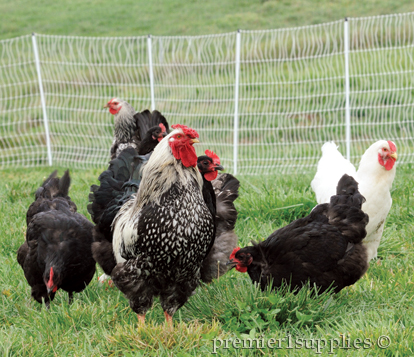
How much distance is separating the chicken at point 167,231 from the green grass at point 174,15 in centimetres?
1295

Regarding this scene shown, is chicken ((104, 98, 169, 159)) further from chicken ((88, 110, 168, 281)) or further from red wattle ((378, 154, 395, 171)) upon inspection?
red wattle ((378, 154, 395, 171))

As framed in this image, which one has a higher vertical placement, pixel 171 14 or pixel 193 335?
pixel 171 14

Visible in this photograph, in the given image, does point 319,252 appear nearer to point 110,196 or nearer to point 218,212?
point 218,212

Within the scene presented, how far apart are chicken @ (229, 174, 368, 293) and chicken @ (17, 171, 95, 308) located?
1.25 meters

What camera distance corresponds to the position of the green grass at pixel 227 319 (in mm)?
3014

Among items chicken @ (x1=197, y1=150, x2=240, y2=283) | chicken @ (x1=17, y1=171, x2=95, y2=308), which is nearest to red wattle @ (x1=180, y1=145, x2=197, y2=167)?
chicken @ (x1=197, y1=150, x2=240, y2=283)

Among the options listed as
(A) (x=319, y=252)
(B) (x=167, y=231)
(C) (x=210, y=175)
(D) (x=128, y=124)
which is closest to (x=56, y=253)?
(B) (x=167, y=231)

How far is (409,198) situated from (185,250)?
3277 mm

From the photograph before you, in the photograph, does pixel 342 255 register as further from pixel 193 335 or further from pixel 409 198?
pixel 409 198

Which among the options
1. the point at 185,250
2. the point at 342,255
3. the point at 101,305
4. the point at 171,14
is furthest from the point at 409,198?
the point at 171,14

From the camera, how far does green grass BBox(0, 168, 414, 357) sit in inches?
119

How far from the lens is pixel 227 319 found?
11.1 ft

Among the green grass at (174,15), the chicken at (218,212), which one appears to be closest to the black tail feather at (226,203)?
the chicken at (218,212)

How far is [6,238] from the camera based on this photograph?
5012 mm
